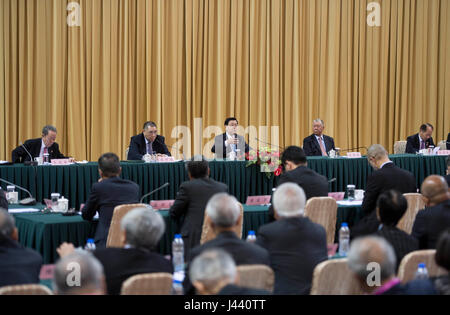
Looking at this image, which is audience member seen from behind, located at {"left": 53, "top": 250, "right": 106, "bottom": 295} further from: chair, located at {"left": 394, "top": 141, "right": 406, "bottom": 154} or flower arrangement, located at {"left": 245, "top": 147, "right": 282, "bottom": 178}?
chair, located at {"left": 394, "top": 141, "right": 406, "bottom": 154}

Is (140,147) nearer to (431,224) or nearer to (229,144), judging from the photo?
(229,144)

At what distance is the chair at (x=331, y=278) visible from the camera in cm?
285

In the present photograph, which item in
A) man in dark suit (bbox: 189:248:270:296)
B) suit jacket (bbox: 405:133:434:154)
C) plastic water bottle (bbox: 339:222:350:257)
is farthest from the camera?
suit jacket (bbox: 405:133:434:154)

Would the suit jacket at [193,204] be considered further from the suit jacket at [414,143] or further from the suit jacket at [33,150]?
the suit jacket at [414,143]

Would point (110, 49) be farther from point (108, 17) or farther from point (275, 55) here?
point (275, 55)

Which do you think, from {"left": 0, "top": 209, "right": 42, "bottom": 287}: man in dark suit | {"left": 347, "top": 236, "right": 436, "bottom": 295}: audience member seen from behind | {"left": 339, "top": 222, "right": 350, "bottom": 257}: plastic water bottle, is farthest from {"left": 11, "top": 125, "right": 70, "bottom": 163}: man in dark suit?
{"left": 347, "top": 236, "right": 436, "bottom": 295}: audience member seen from behind

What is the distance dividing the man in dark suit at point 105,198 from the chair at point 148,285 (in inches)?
87.7

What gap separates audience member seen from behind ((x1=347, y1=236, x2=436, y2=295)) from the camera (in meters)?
2.36

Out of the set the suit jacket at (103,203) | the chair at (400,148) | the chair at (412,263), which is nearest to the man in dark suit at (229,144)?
the chair at (400,148)

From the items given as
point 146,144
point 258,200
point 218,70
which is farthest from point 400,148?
point 258,200

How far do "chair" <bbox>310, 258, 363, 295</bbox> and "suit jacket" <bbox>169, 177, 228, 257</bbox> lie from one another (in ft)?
6.21

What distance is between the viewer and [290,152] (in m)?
5.14
